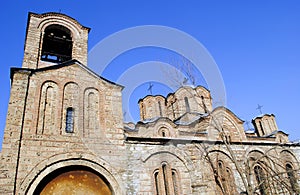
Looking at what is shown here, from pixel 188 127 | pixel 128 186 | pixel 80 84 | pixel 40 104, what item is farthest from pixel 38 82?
pixel 188 127

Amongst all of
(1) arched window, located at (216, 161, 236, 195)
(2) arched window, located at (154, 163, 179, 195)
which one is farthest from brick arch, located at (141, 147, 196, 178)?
(1) arched window, located at (216, 161, 236, 195)

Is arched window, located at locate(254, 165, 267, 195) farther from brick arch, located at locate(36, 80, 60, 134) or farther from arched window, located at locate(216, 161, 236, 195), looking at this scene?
brick arch, located at locate(36, 80, 60, 134)

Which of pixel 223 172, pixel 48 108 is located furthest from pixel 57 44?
pixel 223 172

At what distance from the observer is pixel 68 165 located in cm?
796

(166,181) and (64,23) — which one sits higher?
(64,23)

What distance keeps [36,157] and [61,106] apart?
2014mm

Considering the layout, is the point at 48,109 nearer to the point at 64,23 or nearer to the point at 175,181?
the point at 64,23

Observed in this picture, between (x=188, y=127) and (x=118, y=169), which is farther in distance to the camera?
(x=188, y=127)

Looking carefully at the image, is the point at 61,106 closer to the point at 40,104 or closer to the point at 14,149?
the point at 40,104

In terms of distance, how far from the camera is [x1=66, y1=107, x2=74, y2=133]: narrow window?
8664 mm

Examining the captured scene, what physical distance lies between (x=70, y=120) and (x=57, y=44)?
15.5ft

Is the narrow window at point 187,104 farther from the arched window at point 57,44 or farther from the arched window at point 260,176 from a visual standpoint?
the arched window at point 57,44

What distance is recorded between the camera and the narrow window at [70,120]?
8.66m

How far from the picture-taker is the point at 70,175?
26.3ft
